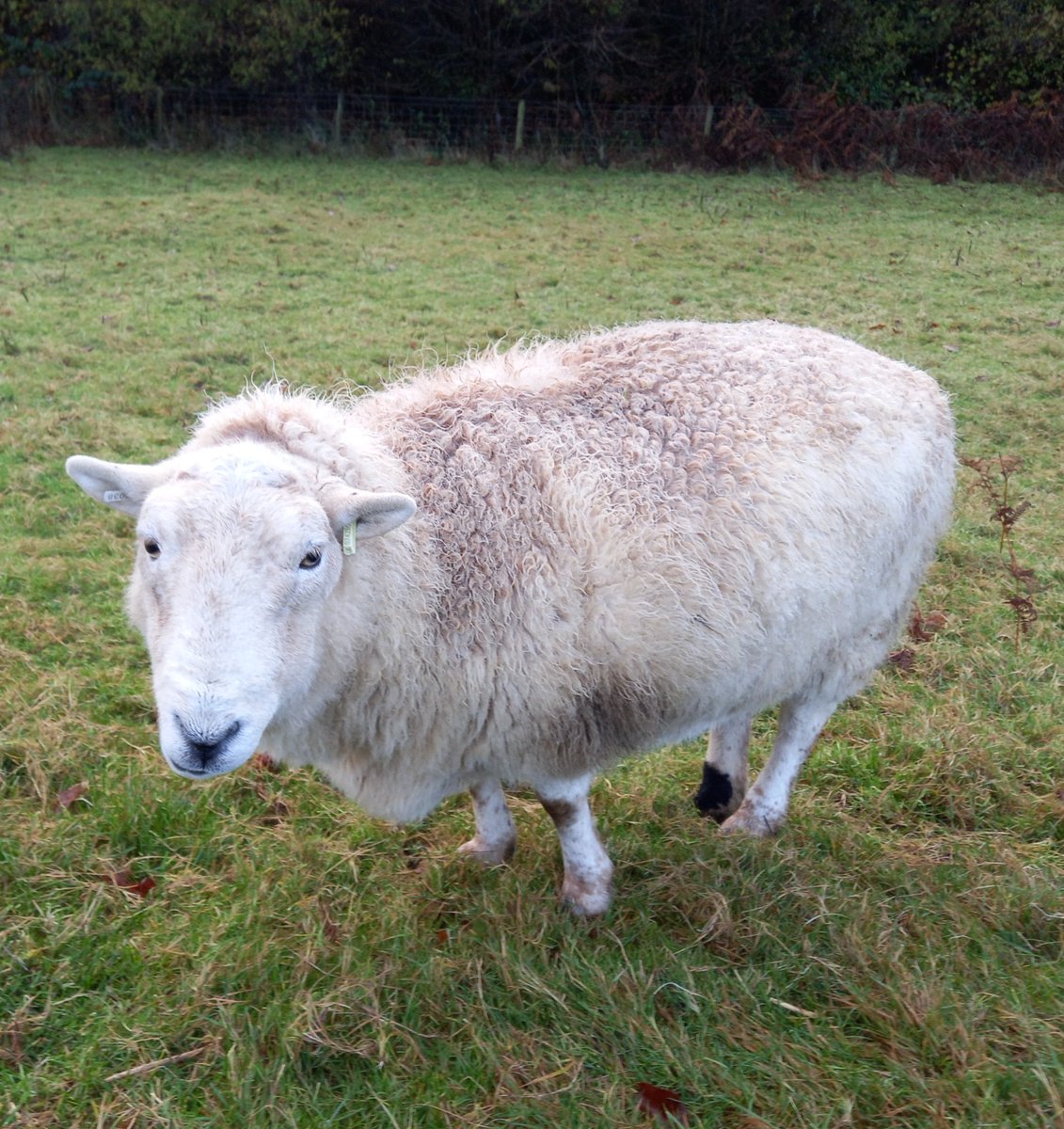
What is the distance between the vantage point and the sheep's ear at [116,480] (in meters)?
2.49

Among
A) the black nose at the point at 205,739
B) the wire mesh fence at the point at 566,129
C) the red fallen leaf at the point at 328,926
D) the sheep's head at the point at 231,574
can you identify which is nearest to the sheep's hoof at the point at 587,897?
the red fallen leaf at the point at 328,926

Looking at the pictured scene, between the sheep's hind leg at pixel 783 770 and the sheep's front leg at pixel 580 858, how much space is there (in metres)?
0.59

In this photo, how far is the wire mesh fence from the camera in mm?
17141

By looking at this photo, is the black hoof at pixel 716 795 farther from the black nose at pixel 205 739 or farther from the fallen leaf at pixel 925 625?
the black nose at pixel 205 739

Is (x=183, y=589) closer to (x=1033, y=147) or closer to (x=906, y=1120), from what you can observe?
(x=906, y=1120)

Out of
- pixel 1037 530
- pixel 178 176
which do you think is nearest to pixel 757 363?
pixel 1037 530

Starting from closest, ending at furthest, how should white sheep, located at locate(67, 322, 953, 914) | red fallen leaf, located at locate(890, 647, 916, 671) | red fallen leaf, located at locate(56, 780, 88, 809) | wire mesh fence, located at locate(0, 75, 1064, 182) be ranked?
white sheep, located at locate(67, 322, 953, 914) → red fallen leaf, located at locate(56, 780, 88, 809) → red fallen leaf, located at locate(890, 647, 916, 671) → wire mesh fence, located at locate(0, 75, 1064, 182)

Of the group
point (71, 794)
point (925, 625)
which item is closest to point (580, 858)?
point (71, 794)

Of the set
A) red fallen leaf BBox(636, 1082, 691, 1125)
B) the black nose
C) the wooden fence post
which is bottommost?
the wooden fence post

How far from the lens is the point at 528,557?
9.04 ft

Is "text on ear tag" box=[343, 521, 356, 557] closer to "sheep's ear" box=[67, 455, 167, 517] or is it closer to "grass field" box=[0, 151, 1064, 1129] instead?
"sheep's ear" box=[67, 455, 167, 517]

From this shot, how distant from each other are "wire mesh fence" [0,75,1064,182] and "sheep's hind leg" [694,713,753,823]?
14930 millimetres

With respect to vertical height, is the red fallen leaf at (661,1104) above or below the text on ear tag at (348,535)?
below

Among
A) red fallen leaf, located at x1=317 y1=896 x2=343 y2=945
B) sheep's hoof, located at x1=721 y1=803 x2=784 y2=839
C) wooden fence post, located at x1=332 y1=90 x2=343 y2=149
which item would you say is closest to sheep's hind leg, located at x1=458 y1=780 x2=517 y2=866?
red fallen leaf, located at x1=317 y1=896 x2=343 y2=945
